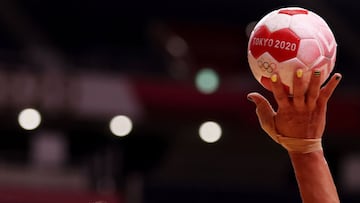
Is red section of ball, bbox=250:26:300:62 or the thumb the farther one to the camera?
red section of ball, bbox=250:26:300:62

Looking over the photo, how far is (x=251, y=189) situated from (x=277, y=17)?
10.5m

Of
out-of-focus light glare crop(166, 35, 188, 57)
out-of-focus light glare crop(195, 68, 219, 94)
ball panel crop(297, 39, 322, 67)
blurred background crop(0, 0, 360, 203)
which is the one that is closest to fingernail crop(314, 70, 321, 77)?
ball panel crop(297, 39, 322, 67)

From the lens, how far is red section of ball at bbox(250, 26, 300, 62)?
293cm

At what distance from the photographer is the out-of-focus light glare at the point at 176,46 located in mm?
14430

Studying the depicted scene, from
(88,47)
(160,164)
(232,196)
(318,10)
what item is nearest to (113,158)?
(160,164)

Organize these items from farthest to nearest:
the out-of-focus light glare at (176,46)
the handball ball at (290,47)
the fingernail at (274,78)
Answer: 1. the out-of-focus light glare at (176,46)
2. the handball ball at (290,47)
3. the fingernail at (274,78)

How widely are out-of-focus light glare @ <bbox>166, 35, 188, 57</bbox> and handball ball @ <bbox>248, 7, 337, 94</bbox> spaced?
11296 mm

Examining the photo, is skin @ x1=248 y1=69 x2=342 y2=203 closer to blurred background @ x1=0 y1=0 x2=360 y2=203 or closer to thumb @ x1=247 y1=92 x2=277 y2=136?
thumb @ x1=247 y1=92 x2=277 y2=136

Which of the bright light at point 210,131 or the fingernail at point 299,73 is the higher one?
the bright light at point 210,131

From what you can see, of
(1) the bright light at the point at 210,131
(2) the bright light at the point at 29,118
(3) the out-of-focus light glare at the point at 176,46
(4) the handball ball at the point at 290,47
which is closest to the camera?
(4) the handball ball at the point at 290,47

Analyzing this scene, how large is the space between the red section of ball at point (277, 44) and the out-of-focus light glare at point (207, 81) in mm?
9875

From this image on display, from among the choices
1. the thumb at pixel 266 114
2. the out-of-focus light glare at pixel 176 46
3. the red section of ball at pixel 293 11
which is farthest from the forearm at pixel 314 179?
the out-of-focus light glare at pixel 176 46

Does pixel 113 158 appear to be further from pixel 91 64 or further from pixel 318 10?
pixel 318 10

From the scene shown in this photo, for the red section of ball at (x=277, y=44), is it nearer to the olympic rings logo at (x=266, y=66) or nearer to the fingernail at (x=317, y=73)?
the olympic rings logo at (x=266, y=66)
